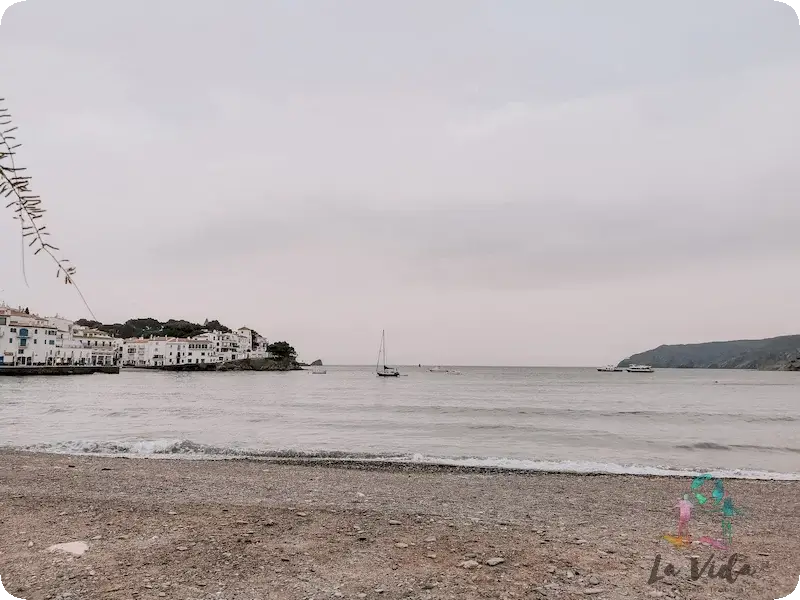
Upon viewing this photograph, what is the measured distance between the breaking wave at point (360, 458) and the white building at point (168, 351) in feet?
467

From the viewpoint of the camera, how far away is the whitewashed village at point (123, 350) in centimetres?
10719

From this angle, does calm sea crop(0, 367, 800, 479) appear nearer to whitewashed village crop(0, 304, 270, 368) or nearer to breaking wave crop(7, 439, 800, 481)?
breaking wave crop(7, 439, 800, 481)

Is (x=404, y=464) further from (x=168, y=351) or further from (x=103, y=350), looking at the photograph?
(x=168, y=351)

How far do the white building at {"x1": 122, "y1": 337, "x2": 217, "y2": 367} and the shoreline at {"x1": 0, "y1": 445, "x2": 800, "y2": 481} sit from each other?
14288cm

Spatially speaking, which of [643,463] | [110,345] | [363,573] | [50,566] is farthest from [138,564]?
[110,345]

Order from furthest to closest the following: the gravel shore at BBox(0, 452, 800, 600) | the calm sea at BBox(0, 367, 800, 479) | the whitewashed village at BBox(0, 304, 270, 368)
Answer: the whitewashed village at BBox(0, 304, 270, 368)
the calm sea at BBox(0, 367, 800, 479)
the gravel shore at BBox(0, 452, 800, 600)

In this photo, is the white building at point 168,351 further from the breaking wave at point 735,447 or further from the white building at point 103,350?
the breaking wave at point 735,447

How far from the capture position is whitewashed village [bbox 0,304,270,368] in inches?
4220

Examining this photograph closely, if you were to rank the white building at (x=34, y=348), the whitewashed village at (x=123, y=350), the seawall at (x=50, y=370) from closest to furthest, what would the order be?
the seawall at (x=50, y=370)
the white building at (x=34, y=348)
the whitewashed village at (x=123, y=350)

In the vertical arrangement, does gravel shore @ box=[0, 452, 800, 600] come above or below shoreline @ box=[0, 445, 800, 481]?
above

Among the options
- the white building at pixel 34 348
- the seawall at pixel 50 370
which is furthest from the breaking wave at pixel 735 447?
the seawall at pixel 50 370

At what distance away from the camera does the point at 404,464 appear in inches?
642

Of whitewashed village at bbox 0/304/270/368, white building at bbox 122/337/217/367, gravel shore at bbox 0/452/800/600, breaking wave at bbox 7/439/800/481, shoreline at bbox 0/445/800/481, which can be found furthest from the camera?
white building at bbox 122/337/217/367

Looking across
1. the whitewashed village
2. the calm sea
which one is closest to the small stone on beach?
the calm sea
